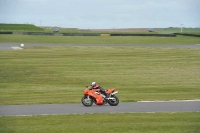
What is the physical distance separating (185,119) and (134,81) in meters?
14.4

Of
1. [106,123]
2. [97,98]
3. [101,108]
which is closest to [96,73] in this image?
[97,98]

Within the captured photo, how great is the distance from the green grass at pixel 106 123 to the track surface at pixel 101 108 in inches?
54.7

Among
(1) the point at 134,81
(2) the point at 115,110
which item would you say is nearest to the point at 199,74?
(1) the point at 134,81

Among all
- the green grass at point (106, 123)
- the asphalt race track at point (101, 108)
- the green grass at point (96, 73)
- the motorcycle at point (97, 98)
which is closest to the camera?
the green grass at point (106, 123)

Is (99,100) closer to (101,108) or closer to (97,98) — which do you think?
(97,98)

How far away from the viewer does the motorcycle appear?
68.8 ft

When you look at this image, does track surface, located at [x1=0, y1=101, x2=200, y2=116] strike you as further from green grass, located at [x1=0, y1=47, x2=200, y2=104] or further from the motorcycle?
green grass, located at [x1=0, y1=47, x2=200, y2=104]

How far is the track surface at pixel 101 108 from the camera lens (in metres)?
18.9

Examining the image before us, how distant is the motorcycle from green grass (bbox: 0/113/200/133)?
328 cm

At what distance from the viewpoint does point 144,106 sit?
2041cm

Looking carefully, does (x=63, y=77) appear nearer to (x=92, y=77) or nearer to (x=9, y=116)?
(x=92, y=77)

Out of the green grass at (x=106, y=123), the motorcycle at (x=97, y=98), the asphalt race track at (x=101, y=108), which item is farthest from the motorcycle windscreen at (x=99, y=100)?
the green grass at (x=106, y=123)

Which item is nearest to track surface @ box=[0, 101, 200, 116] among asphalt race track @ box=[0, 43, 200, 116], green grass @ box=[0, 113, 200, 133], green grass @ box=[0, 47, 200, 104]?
asphalt race track @ box=[0, 43, 200, 116]

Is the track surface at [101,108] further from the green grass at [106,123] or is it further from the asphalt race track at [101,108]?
the green grass at [106,123]
